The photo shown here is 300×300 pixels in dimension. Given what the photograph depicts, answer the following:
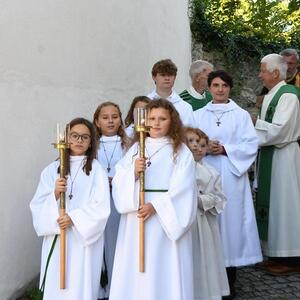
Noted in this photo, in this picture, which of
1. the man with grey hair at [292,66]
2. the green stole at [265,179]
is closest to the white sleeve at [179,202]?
the green stole at [265,179]

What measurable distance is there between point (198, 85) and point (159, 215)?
3376 mm

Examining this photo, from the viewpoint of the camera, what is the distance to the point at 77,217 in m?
3.86

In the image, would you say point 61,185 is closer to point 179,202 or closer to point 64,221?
point 64,221

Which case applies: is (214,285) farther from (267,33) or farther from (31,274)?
(267,33)

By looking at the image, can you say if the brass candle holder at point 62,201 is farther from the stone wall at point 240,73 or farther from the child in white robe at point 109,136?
the stone wall at point 240,73

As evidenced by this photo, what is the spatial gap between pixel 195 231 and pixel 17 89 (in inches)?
82.8

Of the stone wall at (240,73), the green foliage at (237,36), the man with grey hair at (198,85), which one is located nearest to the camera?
the man with grey hair at (198,85)

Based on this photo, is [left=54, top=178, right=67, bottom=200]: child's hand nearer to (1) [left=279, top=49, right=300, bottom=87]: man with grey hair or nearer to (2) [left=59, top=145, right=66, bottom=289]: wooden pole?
(2) [left=59, top=145, right=66, bottom=289]: wooden pole

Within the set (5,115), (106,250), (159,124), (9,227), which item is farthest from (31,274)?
(159,124)

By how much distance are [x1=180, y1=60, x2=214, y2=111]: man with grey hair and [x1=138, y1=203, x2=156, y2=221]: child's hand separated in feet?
10.8

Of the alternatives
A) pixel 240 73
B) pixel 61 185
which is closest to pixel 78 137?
pixel 61 185

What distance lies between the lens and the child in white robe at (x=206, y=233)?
168 inches

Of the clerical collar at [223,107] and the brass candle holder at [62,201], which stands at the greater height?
the clerical collar at [223,107]

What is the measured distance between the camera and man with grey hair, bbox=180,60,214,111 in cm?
660
